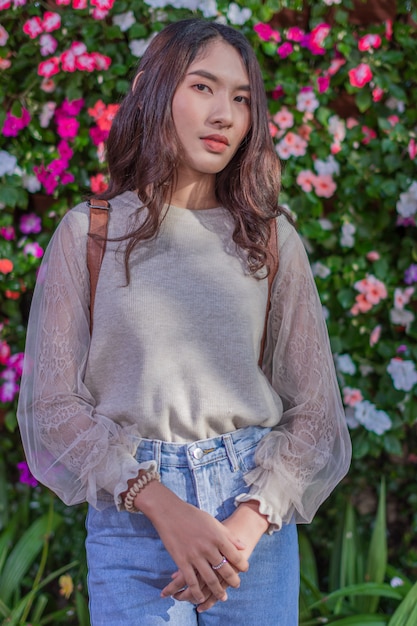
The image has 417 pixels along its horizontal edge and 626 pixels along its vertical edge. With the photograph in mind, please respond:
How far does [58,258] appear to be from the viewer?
1332 mm

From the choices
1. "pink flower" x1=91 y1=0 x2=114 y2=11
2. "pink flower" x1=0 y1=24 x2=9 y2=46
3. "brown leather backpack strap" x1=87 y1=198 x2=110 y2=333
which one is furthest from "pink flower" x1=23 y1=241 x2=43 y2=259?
"brown leather backpack strap" x1=87 y1=198 x2=110 y2=333

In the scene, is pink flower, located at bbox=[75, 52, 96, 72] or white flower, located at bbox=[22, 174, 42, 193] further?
white flower, located at bbox=[22, 174, 42, 193]

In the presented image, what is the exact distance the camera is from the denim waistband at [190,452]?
128 cm

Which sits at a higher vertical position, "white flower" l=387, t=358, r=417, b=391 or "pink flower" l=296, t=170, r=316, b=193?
"pink flower" l=296, t=170, r=316, b=193

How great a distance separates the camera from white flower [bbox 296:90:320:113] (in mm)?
2299

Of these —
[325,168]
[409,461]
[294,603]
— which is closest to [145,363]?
[294,603]

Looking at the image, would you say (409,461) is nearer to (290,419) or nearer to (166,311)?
(290,419)

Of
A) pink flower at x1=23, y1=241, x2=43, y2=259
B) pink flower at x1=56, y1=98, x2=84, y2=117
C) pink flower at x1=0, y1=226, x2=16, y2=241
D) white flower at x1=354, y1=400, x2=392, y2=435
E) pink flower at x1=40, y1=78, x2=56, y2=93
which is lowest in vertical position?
white flower at x1=354, y1=400, x2=392, y2=435

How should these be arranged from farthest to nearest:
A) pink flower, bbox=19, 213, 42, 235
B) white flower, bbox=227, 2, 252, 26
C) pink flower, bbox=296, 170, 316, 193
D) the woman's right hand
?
1. pink flower, bbox=19, 213, 42, 235
2. pink flower, bbox=296, 170, 316, 193
3. white flower, bbox=227, 2, 252, 26
4. the woman's right hand

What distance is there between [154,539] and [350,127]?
5.21 feet

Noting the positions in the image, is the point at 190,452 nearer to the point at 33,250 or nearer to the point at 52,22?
the point at 33,250

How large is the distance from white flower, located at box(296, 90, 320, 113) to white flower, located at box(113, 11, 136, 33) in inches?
23.0

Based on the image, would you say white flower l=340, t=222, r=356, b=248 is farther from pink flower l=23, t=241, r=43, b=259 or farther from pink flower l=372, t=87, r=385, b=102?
pink flower l=23, t=241, r=43, b=259

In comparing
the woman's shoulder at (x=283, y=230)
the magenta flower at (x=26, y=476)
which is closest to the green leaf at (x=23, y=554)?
the magenta flower at (x=26, y=476)
